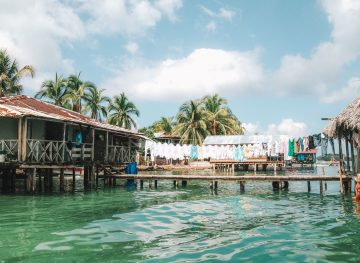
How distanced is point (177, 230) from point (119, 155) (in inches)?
598

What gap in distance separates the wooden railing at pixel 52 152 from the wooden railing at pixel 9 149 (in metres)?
0.55

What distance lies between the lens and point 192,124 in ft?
152

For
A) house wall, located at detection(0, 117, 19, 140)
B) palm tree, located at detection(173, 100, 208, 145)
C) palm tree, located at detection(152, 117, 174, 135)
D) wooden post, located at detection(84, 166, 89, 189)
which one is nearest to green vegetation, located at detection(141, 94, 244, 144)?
palm tree, located at detection(173, 100, 208, 145)

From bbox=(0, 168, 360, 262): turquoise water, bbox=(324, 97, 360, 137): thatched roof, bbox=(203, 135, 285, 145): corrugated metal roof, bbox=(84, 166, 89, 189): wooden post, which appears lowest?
bbox=(0, 168, 360, 262): turquoise water

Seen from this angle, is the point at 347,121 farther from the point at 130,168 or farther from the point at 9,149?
the point at 9,149

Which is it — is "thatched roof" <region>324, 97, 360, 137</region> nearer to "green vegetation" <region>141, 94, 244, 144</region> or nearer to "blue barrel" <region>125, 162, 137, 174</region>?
"blue barrel" <region>125, 162, 137, 174</region>

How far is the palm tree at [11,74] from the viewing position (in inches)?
1152

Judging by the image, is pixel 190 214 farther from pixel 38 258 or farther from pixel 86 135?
pixel 86 135

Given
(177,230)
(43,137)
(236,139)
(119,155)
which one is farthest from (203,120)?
(177,230)

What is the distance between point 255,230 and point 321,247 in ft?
6.71

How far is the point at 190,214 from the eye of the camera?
12.9 meters

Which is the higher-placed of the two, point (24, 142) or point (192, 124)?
point (192, 124)

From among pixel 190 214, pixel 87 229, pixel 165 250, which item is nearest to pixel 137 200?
pixel 190 214

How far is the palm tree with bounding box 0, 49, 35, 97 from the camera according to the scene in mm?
29256
